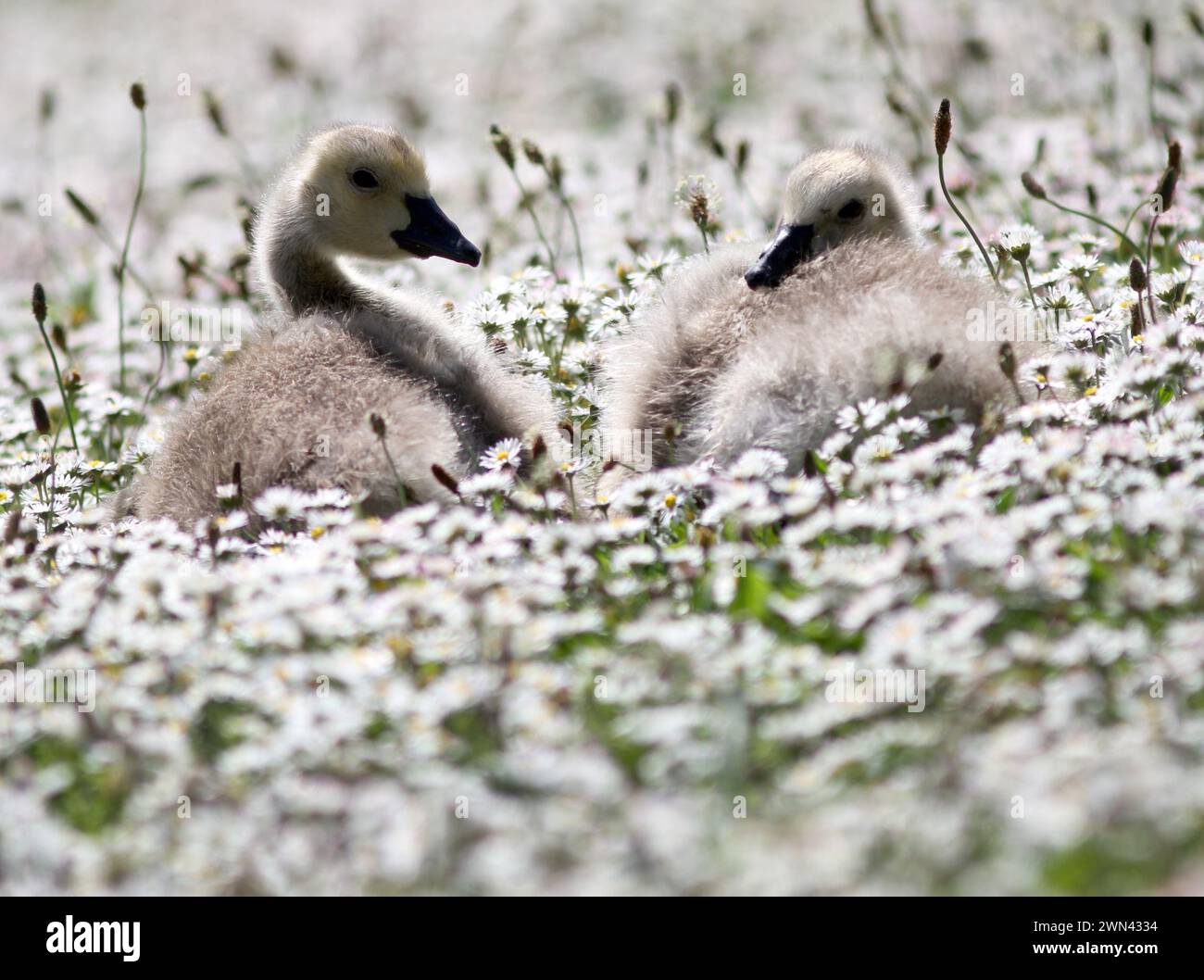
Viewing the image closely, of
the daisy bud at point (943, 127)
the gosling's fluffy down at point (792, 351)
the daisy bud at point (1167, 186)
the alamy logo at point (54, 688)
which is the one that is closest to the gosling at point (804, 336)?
the gosling's fluffy down at point (792, 351)

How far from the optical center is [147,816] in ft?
9.76

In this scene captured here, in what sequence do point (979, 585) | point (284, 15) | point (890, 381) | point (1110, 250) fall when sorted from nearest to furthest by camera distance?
point (979, 585)
point (890, 381)
point (1110, 250)
point (284, 15)

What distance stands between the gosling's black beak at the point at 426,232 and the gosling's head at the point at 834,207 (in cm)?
122

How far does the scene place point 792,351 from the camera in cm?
428

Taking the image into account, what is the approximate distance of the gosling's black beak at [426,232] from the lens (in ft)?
18.1

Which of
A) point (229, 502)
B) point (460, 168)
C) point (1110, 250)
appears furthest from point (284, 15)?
point (229, 502)

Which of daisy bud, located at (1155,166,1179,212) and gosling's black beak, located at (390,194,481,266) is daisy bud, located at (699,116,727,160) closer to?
gosling's black beak, located at (390,194,481,266)

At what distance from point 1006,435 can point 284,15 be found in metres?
14.1

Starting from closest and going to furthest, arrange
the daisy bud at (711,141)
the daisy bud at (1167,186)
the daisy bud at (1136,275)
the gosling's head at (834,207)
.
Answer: the daisy bud at (1136,275), the daisy bud at (1167,186), the gosling's head at (834,207), the daisy bud at (711,141)

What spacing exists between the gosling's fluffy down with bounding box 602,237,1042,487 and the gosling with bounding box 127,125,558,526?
43cm

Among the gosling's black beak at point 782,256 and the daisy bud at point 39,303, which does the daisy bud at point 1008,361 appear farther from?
the daisy bud at point 39,303

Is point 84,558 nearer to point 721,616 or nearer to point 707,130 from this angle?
point 721,616

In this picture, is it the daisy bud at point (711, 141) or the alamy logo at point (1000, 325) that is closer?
the alamy logo at point (1000, 325)
